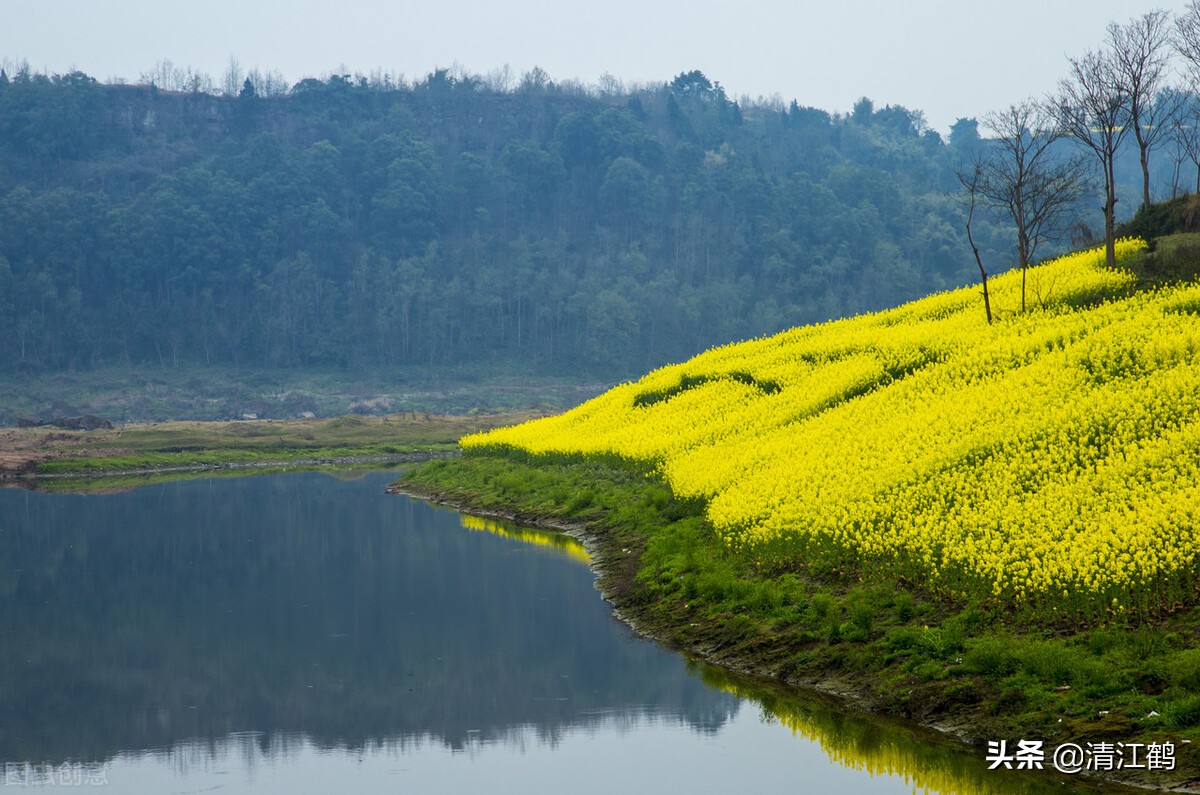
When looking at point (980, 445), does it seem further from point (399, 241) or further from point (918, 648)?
point (399, 241)

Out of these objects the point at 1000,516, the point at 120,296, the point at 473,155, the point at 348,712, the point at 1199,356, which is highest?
the point at 473,155

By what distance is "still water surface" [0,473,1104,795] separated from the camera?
1631 cm

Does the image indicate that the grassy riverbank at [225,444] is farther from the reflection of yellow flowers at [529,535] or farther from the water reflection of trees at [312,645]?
the reflection of yellow flowers at [529,535]

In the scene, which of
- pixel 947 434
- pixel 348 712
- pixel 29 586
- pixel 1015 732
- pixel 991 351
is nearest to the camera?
pixel 1015 732

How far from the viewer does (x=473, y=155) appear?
19250 centimetres

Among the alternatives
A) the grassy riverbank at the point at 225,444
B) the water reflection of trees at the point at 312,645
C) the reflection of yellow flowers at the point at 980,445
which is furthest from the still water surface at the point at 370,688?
the grassy riverbank at the point at 225,444

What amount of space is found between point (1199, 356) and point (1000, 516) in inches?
412

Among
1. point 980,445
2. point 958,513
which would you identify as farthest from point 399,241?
point 958,513

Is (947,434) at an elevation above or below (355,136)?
below

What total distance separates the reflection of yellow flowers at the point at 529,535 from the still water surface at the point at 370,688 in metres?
0.19

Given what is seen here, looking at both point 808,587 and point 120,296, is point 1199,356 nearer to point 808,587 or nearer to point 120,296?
point 808,587

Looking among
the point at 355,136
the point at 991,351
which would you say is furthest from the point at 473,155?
the point at 991,351

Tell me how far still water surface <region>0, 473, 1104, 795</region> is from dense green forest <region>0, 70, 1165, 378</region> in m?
127

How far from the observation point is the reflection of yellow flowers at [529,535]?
3345 cm
